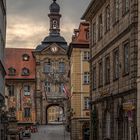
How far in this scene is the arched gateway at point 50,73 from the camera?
369 ft

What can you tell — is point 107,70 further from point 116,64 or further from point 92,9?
point 92,9

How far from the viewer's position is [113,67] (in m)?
38.8

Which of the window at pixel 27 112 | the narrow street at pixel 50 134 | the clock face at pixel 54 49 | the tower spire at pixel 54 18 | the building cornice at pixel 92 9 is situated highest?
the tower spire at pixel 54 18

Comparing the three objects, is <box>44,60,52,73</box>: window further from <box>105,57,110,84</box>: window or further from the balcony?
<box>105,57,110,84</box>: window

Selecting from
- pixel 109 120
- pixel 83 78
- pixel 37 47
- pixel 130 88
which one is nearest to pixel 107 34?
pixel 109 120

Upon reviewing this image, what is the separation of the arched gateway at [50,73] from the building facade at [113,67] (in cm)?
6242

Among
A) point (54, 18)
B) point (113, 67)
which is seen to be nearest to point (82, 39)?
point (113, 67)

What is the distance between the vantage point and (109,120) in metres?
40.6

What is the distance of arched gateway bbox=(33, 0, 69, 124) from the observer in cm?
11238

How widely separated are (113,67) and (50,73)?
7536 centimetres

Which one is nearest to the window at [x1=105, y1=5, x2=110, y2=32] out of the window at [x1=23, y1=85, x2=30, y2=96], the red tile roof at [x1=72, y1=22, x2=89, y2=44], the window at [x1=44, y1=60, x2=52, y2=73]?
the red tile roof at [x1=72, y1=22, x2=89, y2=44]

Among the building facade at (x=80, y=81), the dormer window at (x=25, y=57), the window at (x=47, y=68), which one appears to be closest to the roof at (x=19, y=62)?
the dormer window at (x=25, y=57)

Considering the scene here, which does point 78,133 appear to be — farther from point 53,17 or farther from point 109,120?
point 53,17

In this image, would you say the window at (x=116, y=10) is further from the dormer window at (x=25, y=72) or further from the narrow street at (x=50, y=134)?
the dormer window at (x=25, y=72)
